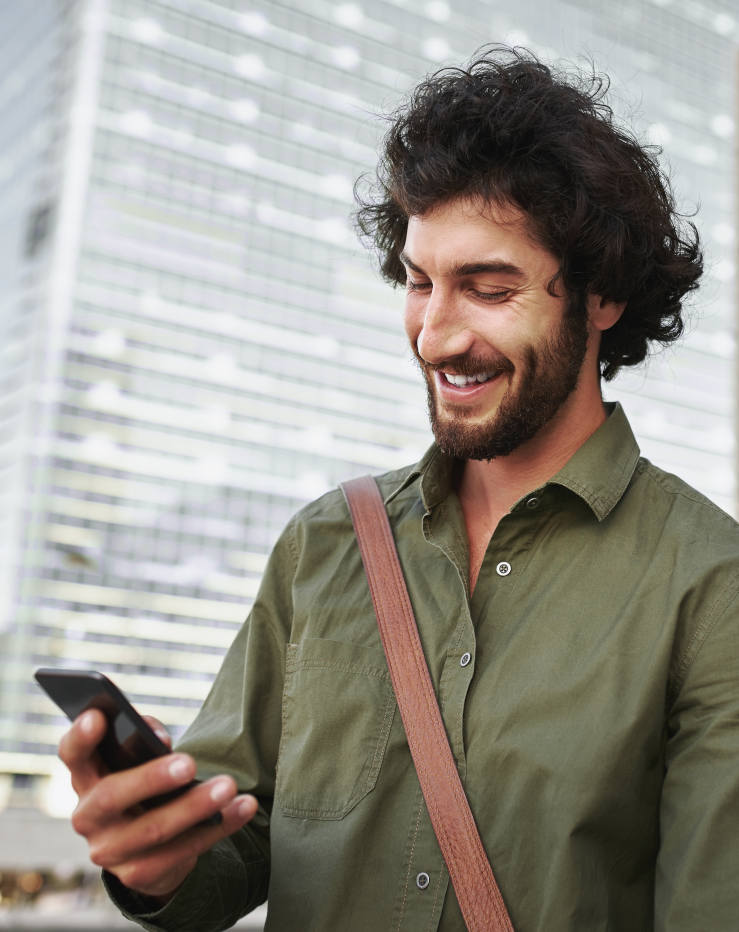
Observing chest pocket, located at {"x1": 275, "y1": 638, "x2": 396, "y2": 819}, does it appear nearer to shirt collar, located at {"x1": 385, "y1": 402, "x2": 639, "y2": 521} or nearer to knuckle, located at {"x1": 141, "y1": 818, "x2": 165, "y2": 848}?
shirt collar, located at {"x1": 385, "y1": 402, "x2": 639, "y2": 521}

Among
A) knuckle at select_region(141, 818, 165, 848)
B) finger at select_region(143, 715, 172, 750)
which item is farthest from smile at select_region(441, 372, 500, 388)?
knuckle at select_region(141, 818, 165, 848)

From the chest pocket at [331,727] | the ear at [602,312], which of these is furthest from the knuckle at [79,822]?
the ear at [602,312]

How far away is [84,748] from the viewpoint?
109 cm

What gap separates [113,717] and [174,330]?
7000 centimetres

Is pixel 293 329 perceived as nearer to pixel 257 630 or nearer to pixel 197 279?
pixel 197 279

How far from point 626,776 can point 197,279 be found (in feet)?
234

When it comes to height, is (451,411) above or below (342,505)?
above

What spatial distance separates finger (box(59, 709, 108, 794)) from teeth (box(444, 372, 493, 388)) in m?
0.74

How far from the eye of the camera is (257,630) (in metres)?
1.71

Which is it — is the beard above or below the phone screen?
above

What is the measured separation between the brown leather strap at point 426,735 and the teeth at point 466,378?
10.3 inches

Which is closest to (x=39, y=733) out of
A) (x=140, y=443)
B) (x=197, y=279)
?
(x=140, y=443)

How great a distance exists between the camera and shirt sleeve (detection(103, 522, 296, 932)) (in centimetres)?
138

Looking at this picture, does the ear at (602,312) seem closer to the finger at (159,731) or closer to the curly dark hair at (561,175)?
the curly dark hair at (561,175)
